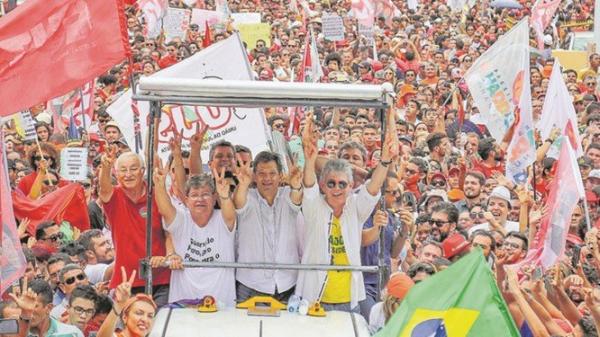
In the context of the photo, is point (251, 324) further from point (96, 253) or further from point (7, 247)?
point (96, 253)

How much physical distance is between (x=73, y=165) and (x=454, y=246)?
413 centimetres

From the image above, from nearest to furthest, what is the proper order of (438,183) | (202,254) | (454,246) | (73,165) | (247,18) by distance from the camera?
(202,254), (454,246), (73,165), (438,183), (247,18)

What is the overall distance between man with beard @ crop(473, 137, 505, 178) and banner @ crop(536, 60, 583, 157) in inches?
24.6

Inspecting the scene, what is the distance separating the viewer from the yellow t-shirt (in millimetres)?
9453

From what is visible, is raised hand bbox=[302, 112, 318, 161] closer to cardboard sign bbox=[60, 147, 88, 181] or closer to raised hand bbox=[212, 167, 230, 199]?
raised hand bbox=[212, 167, 230, 199]

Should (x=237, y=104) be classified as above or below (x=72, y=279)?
above

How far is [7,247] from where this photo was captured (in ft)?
29.6

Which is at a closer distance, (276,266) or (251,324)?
(251,324)

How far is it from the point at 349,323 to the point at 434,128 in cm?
962

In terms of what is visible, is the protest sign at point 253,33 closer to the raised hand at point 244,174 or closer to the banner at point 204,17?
the banner at point 204,17

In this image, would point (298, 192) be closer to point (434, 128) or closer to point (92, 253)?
point (92, 253)

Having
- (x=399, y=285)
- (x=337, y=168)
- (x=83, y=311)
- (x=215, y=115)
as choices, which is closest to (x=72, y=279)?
(x=83, y=311)

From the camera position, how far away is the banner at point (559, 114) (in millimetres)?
14484

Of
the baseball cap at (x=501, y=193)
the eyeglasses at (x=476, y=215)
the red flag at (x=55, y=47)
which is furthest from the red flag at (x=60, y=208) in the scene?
the baseball cap at (x=501, y=193)
